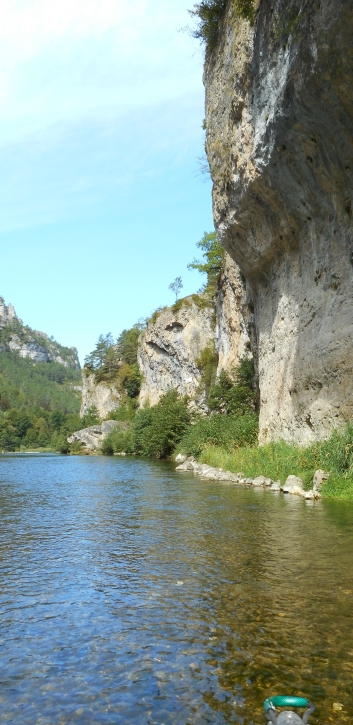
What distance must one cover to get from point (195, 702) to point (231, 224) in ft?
72.0

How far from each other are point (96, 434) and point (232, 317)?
4108cm

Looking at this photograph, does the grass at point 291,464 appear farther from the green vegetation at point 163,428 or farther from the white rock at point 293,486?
the green vegetation at point 163,428

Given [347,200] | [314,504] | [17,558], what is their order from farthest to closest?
[347,200] < [314,504] < [17,558]

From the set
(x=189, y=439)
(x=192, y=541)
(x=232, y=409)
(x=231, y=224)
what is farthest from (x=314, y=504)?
(x=189, y=439)

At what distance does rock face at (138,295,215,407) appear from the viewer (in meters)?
57.9

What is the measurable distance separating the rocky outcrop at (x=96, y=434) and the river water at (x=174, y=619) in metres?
60.4

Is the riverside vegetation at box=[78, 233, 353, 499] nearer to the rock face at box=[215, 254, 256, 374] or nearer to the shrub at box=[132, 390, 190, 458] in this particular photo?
the shrub at box=[132, 390, 190, 458]

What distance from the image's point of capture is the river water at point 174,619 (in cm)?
430

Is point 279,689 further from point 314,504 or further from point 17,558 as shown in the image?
point 314,504

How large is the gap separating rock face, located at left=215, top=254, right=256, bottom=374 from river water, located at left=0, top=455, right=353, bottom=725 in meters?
22.7

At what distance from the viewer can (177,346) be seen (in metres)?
61.2

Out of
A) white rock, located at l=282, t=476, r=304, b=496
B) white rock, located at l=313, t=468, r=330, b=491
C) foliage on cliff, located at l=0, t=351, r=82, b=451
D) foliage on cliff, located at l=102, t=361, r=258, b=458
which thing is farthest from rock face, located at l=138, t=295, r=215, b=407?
white rock, located at l=313, t=468, r=330, b=491

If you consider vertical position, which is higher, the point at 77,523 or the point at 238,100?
the point at 238,100

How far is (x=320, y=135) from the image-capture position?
50.3 feet
